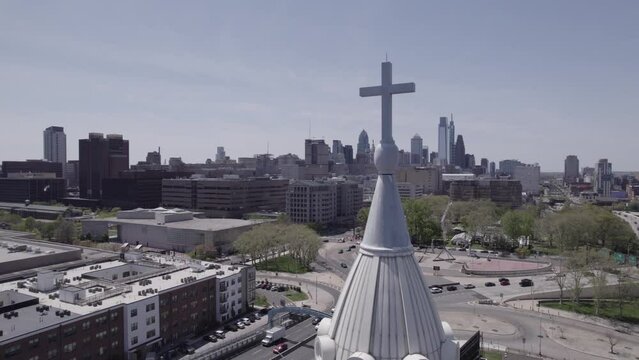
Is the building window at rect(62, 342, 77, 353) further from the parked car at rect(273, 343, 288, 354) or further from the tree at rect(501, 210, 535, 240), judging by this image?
the tree at rect(501, 210, 535, 240)

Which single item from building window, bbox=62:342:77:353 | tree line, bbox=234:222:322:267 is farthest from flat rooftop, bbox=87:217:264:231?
building window, bbox=62:342:77:353

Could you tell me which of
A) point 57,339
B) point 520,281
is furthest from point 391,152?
point 520,281

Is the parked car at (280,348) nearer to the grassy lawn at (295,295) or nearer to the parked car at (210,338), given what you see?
the parked car at (210,338)

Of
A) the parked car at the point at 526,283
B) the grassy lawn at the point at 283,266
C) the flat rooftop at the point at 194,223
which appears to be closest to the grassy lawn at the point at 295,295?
the grassy lawn at the point at 283,266

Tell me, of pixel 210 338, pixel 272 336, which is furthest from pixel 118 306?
pixel 272 336

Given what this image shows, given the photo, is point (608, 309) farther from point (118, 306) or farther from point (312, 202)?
point (312, 202)

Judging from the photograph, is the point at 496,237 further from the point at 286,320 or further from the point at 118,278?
the point at 118,278
